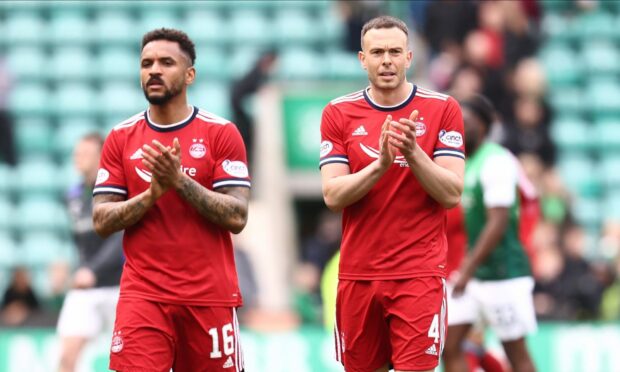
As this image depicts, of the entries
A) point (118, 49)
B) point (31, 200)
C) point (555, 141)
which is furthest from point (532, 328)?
point (118, 49)

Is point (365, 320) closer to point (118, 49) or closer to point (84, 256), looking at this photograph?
point (84, 256)

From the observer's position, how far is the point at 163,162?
650 cm

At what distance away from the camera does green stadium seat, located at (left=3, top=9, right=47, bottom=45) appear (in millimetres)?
18531

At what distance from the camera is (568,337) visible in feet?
39.4

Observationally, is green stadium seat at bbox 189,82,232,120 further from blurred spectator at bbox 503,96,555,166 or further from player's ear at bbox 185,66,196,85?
player's ear at bbox 185,66,196,85

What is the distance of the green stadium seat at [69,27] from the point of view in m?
18.7

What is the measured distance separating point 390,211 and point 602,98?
1168 centimetres

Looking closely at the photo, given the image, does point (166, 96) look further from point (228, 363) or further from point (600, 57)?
point (600, 57)

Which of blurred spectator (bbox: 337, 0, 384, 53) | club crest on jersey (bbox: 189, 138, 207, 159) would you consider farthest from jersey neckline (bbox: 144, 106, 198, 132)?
blurred spectator (bbox: 337, 0, 384, 53)

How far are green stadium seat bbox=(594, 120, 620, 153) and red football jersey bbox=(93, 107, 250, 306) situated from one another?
1123 centimetres

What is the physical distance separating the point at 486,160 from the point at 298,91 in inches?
271

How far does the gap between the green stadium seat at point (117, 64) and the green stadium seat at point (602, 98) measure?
6.10 meters

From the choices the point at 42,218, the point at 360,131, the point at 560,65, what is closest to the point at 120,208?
the point at 360,131

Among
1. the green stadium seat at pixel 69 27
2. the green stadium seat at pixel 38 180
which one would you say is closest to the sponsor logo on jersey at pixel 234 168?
the green stadium seat at pixel 38 180
